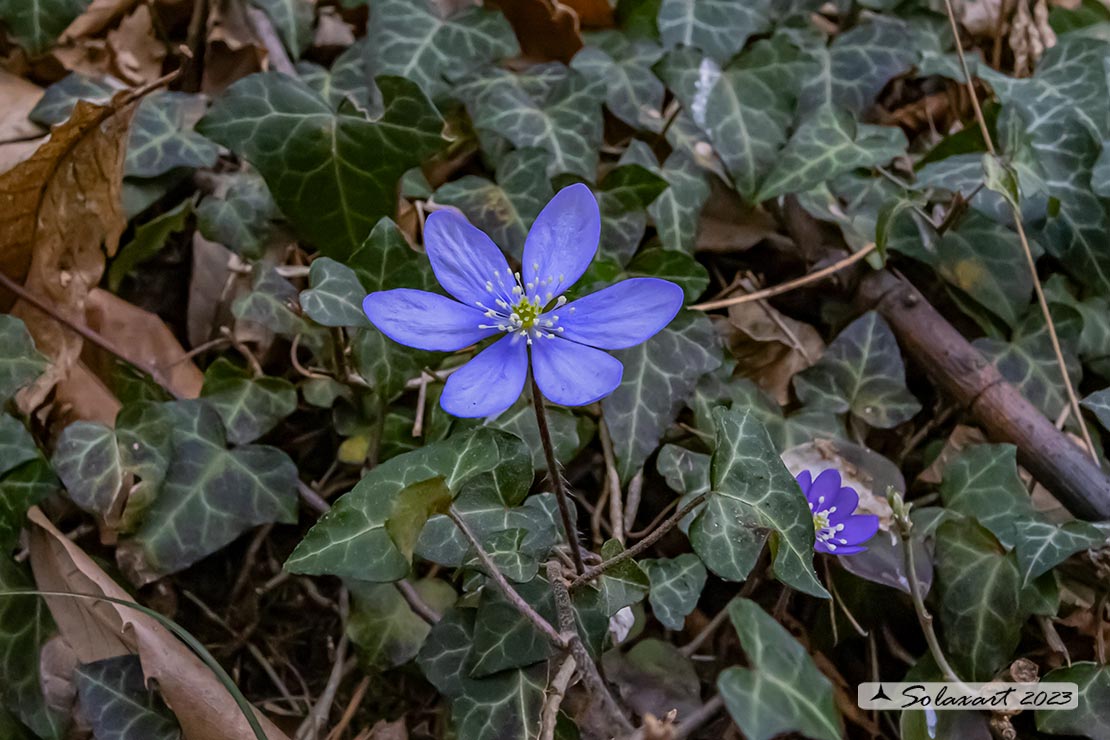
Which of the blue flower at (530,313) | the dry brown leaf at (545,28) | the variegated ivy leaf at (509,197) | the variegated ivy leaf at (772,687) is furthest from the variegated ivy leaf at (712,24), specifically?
the variegated ivy leaf at (772,687)

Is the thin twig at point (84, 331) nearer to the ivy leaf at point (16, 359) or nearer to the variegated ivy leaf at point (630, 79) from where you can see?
the ivy leaf at point (16, 359)

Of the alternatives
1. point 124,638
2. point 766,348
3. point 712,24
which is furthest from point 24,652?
point 712,24

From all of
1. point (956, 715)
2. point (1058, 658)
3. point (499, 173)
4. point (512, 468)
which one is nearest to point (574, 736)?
point (512, 468)

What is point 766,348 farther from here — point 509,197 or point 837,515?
point 509,197

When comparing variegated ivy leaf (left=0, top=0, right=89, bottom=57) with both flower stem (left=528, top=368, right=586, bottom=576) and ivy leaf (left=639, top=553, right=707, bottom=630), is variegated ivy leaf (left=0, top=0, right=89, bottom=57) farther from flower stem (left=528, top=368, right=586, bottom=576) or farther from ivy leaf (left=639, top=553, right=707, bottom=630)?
ivy leaf (left=639, top=553, right=707, bottom=630)

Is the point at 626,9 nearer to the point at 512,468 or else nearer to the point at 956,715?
the point at 512,468

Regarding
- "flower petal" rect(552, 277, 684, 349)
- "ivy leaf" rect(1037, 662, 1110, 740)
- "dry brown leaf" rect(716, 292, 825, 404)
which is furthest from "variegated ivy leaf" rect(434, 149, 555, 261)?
"ivy leaf" rect(1037, 662, 1110, 740)
